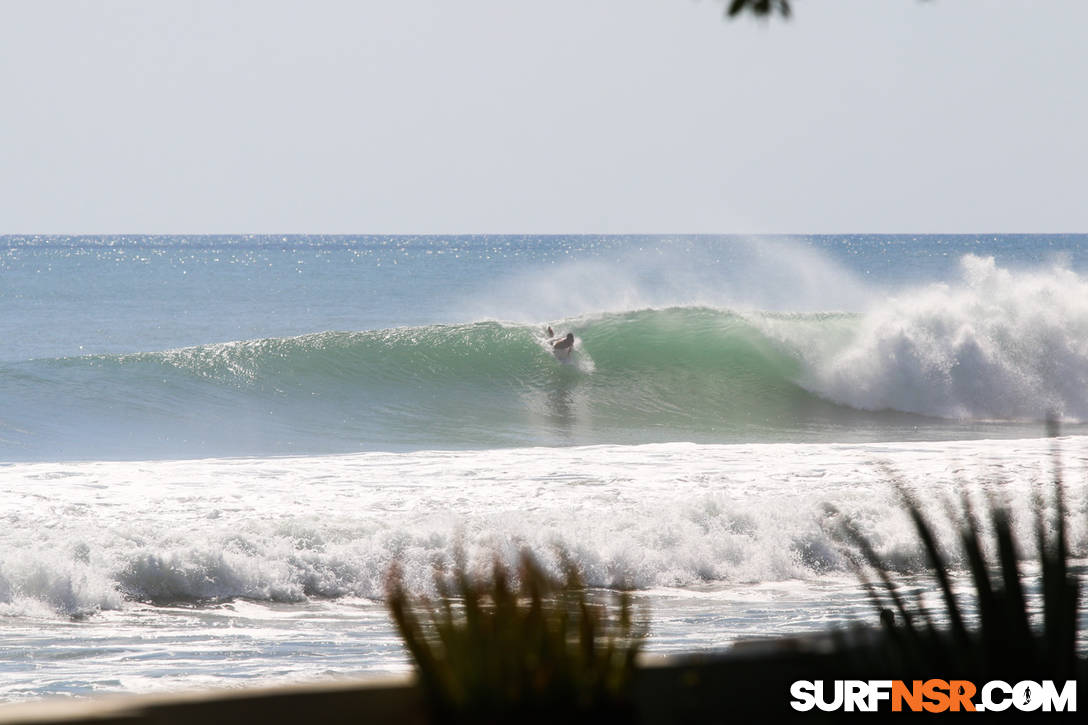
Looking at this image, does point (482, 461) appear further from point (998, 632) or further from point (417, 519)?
point (998, 632)

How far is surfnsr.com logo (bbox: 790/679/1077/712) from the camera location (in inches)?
75.0

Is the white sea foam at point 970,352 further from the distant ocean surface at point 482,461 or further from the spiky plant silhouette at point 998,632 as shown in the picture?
the spiky plant silhouette at point 998,632

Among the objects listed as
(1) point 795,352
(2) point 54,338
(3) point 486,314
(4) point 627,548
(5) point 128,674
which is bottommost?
(5) point 128,674

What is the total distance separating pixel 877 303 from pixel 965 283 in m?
1.82

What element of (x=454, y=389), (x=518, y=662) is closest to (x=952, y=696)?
(x=518, y=662)

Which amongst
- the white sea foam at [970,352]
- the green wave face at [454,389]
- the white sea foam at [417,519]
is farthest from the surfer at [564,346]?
the white sea foam at [417,519]

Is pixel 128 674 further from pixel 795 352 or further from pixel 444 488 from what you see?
pixel 795 352

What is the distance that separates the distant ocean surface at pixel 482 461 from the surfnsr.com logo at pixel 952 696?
0.41m

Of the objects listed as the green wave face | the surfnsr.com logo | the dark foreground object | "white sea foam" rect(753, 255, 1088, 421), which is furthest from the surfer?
the surfnsr.com logo

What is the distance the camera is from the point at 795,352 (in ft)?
72.6

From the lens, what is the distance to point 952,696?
1923 millimetres

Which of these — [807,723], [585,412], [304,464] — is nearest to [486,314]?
[585,412]

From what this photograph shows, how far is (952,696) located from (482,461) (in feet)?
35.1

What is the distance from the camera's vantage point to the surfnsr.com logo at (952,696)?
6.25 ft
